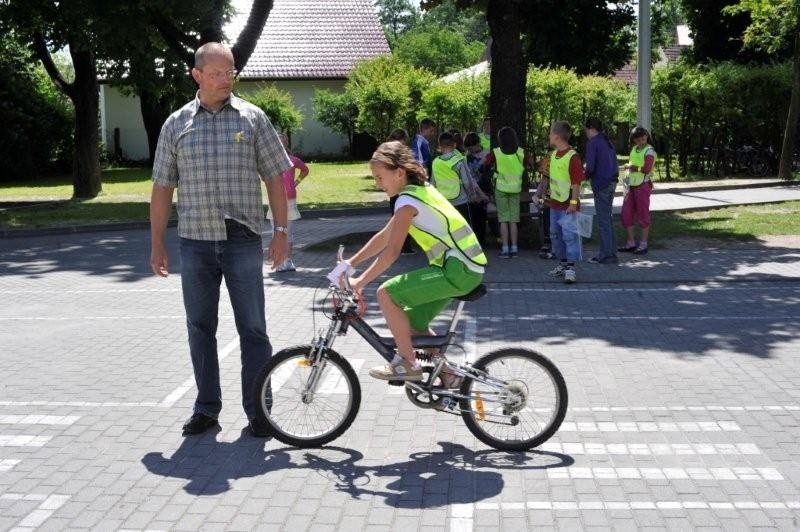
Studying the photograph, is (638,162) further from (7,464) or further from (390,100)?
(390,100)

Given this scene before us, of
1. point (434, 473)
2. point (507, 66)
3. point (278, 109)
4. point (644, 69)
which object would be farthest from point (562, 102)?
point (434, 473)

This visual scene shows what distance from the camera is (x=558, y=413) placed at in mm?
6359

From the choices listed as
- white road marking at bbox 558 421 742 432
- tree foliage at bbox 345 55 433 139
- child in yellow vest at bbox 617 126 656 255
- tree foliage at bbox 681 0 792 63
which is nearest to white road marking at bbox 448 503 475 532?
white road marking at bbox 558 421 742 432

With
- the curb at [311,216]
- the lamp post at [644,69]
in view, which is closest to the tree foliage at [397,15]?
the curb at [311,216]

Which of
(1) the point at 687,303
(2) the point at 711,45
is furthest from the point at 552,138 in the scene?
(2) the point at 711,45

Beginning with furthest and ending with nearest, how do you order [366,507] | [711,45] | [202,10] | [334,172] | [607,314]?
[711,45] → [334,172] → [202,10] → [607,314] → [366,507]

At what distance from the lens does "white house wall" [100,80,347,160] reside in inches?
1949

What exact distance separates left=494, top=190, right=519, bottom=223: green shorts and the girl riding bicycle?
842 centimetres

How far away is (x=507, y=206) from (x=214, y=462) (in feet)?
29.6

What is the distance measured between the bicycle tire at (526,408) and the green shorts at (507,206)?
27.7 feet

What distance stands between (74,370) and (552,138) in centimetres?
646

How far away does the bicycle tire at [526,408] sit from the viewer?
6.31 m

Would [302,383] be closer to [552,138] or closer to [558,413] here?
[558,413]

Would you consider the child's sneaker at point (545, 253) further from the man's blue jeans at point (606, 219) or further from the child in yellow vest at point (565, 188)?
the child in yellow vest at point (565, 188)
